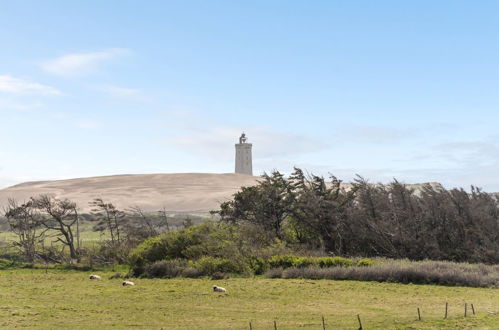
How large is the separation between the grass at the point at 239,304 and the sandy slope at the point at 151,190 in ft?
308

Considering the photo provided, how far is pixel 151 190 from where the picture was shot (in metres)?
157

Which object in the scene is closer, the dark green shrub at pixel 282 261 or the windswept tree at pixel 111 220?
the dark green shrub at pixel 282 261

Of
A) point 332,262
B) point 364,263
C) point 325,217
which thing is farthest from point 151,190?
point 364,263

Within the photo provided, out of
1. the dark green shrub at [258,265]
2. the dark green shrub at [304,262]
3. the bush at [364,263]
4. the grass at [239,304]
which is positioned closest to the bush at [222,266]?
the dark green shrub at [258,265]

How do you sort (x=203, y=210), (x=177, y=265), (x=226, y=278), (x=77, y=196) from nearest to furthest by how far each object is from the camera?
(x=226, y=278) < (x=177, y=265) < (x=203, y=210) < (x=77, y=196)

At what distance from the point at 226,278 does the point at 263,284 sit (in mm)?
5153

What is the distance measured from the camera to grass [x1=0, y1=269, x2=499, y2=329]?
2425 cm

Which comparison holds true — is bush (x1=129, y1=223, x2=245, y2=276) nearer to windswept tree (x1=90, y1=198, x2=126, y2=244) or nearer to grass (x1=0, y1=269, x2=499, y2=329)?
grass (x1=0, y1=269, x2=499, y2=329)

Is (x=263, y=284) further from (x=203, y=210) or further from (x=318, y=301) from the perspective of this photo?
(x=203, y=210)

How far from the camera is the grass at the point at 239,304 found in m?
24.2

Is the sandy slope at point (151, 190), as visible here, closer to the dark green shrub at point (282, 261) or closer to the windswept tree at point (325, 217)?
the windswept tree at point (325, 217)

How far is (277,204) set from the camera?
58.1 metres

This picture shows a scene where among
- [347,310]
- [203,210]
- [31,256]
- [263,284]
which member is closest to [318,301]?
[347,310]

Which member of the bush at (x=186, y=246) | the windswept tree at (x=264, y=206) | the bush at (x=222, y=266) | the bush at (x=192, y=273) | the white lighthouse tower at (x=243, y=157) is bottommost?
the bush at (x=192, y=273)
